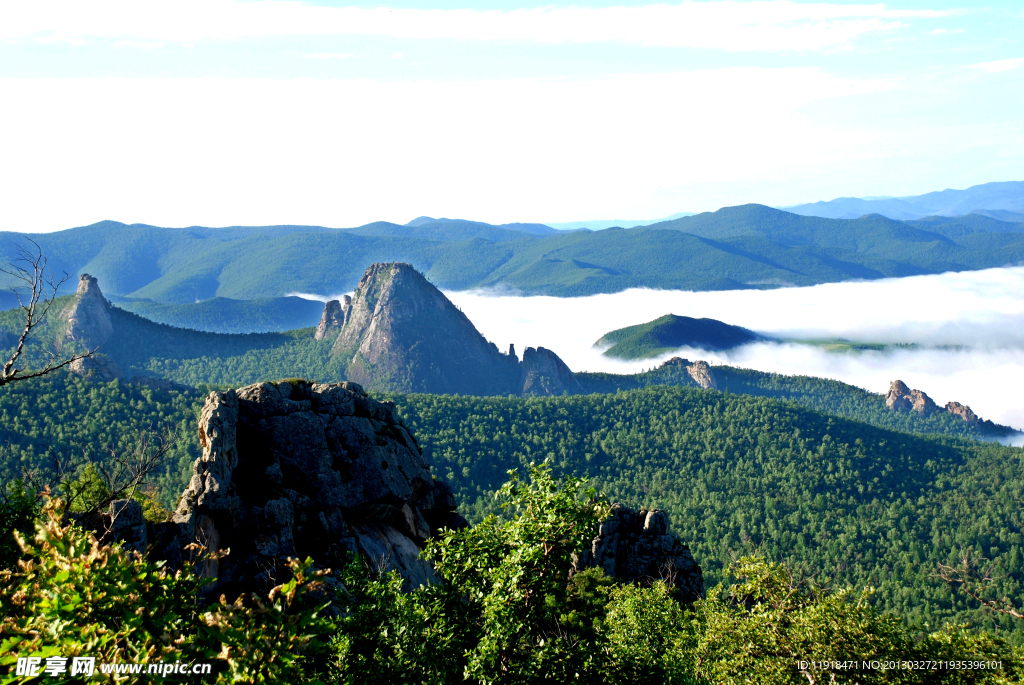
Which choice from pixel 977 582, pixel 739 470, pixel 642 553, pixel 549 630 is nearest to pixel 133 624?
pixel 549 630

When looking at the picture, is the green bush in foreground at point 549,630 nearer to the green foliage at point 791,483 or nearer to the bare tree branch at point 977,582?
the bare tree branch at point 977,582

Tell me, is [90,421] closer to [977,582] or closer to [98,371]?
[98,371]

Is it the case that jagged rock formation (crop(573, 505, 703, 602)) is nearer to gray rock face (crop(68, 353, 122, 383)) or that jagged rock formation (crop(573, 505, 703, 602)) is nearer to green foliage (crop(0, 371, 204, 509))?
green foliage (crop(0, 371, 204, 509))

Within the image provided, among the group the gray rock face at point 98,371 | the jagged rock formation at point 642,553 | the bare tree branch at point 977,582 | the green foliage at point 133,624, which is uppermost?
the green foliage at point 133,624

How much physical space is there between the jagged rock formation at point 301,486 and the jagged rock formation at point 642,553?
28326mm

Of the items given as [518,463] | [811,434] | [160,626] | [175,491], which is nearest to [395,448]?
[160,626]

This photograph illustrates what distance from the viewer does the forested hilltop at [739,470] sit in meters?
122

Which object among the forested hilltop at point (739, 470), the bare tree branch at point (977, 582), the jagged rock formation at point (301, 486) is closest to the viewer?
the bare tree branch at point (977, 582)

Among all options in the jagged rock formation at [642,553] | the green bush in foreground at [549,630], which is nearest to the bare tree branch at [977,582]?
the green bush in foreground at [549,630]

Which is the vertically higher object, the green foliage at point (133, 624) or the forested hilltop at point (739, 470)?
the green foliage at point (133, 624)

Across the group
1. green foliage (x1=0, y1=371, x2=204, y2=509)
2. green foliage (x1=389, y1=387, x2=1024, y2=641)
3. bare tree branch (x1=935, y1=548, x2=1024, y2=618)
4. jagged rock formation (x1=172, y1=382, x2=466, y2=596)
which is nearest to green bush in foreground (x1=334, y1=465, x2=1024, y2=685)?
bare tree branch (x1=935, y1=548, x2=1024, y2=618)

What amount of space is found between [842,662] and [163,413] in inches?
5506

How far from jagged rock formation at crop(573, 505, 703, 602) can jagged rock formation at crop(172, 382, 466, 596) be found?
28.3m

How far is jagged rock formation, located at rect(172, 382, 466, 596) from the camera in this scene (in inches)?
1678
